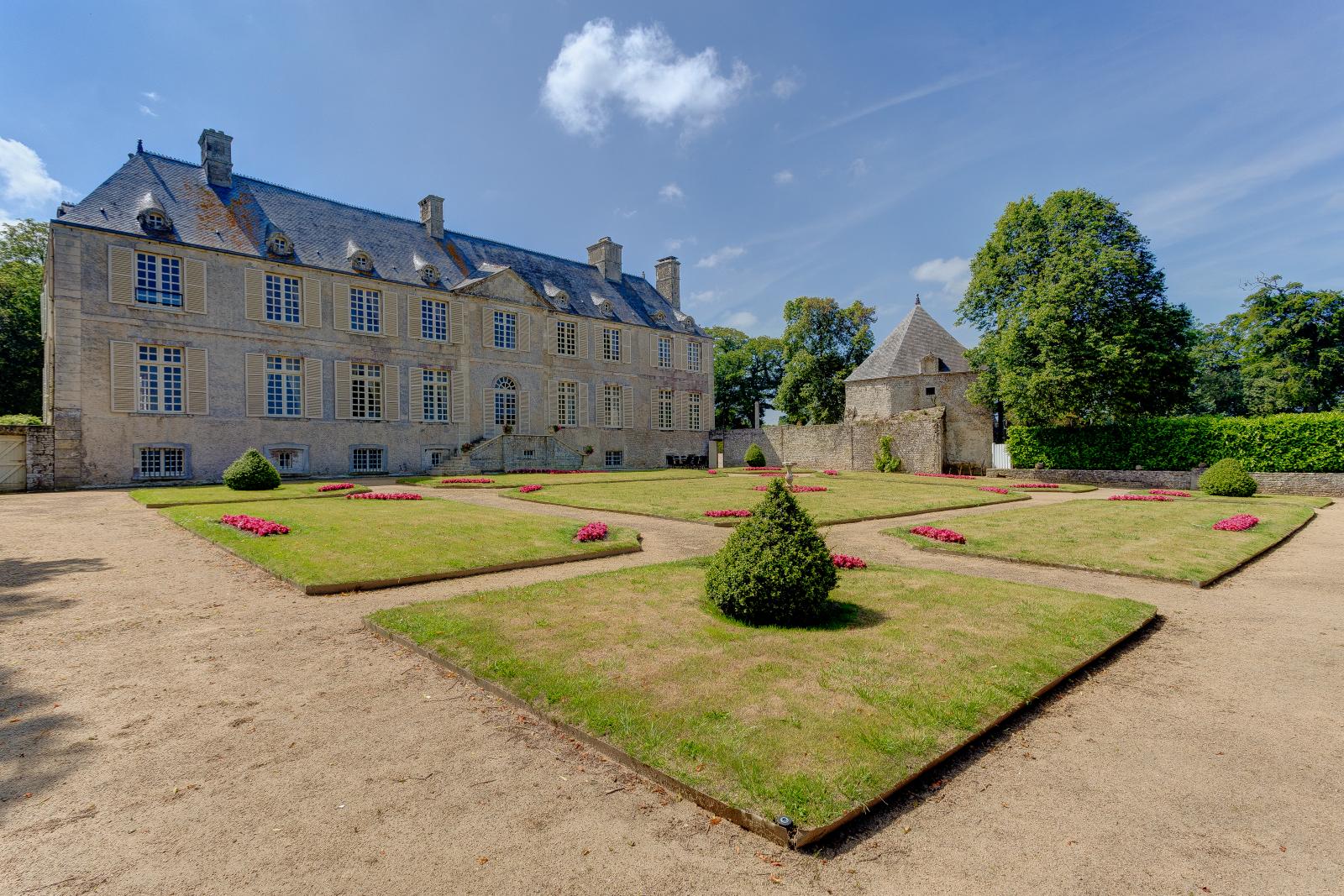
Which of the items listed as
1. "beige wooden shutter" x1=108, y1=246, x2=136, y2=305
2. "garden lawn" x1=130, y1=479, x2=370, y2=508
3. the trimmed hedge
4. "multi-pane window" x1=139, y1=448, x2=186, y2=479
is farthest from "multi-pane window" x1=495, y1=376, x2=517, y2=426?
the trimmed hedge

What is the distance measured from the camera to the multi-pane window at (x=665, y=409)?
1802 inches

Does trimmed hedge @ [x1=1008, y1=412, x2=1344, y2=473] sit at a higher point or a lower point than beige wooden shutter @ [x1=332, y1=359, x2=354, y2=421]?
lower

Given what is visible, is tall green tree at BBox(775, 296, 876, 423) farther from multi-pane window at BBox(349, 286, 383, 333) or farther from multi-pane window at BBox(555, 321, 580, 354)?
multi-pane window at BBox(349, 286, 383, 333)

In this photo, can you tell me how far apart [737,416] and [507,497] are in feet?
152

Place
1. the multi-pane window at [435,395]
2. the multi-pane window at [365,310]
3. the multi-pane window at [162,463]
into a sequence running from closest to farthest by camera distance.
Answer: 1. the multi-pane window at [162,463]
2. the multi-pane window at [365,310]
3. the multi-pane window at [435,395]

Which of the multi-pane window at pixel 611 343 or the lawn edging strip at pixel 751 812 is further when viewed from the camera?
the multi-pane window at pixel 611 343

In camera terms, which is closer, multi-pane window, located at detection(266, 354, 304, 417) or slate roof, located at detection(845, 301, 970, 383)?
multi-pane window, located at detection(266, 354, 304, 417)

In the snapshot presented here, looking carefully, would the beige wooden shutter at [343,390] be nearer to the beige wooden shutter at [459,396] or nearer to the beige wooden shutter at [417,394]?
the beige wooden shutter at [417,394]

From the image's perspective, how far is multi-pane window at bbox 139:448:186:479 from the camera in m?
26.0

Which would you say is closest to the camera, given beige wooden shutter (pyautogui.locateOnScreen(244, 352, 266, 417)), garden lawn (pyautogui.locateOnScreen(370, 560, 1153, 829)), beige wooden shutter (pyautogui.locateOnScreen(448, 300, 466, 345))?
garden lawn (pyautogui.locateOnScreen(370, 560, 1153, 829))

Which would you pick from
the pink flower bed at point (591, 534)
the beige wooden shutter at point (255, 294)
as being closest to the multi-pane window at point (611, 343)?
the beige wooden shutter at point (255, 294)

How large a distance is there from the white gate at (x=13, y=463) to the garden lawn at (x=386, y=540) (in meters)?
13.9

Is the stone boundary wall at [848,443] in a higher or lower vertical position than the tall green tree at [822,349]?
lower

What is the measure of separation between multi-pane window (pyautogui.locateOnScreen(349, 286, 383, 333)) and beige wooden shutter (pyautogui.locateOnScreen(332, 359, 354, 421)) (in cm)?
62
